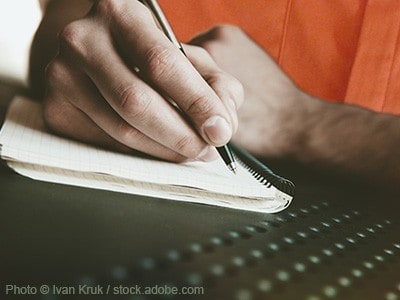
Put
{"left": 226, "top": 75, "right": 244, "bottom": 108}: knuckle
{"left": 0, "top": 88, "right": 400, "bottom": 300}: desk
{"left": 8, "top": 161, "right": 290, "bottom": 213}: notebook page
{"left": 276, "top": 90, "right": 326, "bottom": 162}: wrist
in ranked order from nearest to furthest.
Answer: {"left": 0, "top": 88, "right": 400, "bottom": 300}: desk
{"left": 8, "top": 161, "right": 290, "bottom": 213}: notebook page
{"left": 226, "top": 75, "right": 244, "bottom": 108}: knuckle
{"left": 276, "top": 90, "right": 326, "bottom": 162}: wrist

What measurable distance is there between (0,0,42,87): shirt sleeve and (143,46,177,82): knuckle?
293mm

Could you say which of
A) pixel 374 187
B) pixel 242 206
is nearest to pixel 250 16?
pixel 374 187

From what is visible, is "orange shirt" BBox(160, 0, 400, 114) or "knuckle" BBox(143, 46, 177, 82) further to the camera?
"orange shirt" BBox(160, 0, 400, 114)

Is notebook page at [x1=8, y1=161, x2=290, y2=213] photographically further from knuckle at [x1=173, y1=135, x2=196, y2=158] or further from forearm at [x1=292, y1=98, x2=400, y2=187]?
forearm at [x1=292, y1=98, x2=400, y2=187]

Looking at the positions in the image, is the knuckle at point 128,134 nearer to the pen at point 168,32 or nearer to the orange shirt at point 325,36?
the pen at point 168,32

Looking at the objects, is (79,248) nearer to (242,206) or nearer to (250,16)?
(242,206)

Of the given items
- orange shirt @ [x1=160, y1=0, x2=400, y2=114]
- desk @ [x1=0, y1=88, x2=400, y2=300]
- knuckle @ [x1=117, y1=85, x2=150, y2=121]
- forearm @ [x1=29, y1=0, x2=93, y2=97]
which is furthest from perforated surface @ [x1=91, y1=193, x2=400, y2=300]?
orange shirt @ [x1=160, y1=0, x2=400, y2=114]

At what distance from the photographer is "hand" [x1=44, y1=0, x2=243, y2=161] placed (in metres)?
0.44

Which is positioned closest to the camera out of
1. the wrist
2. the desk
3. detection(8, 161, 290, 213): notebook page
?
the desk

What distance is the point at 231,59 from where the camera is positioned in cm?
77

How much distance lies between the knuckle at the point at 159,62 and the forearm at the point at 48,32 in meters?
0.22

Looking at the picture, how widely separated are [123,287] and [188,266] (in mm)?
49

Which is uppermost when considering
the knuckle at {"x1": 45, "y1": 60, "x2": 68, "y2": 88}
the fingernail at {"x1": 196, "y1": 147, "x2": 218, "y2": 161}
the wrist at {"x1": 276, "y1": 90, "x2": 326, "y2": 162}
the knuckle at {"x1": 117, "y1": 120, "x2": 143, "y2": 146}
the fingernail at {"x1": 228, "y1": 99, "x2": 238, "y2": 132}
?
the knuckle at {"x1": 45, "y1": 60, "x2": 68, "y2": 88}

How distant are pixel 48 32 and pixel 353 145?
1.21ft
